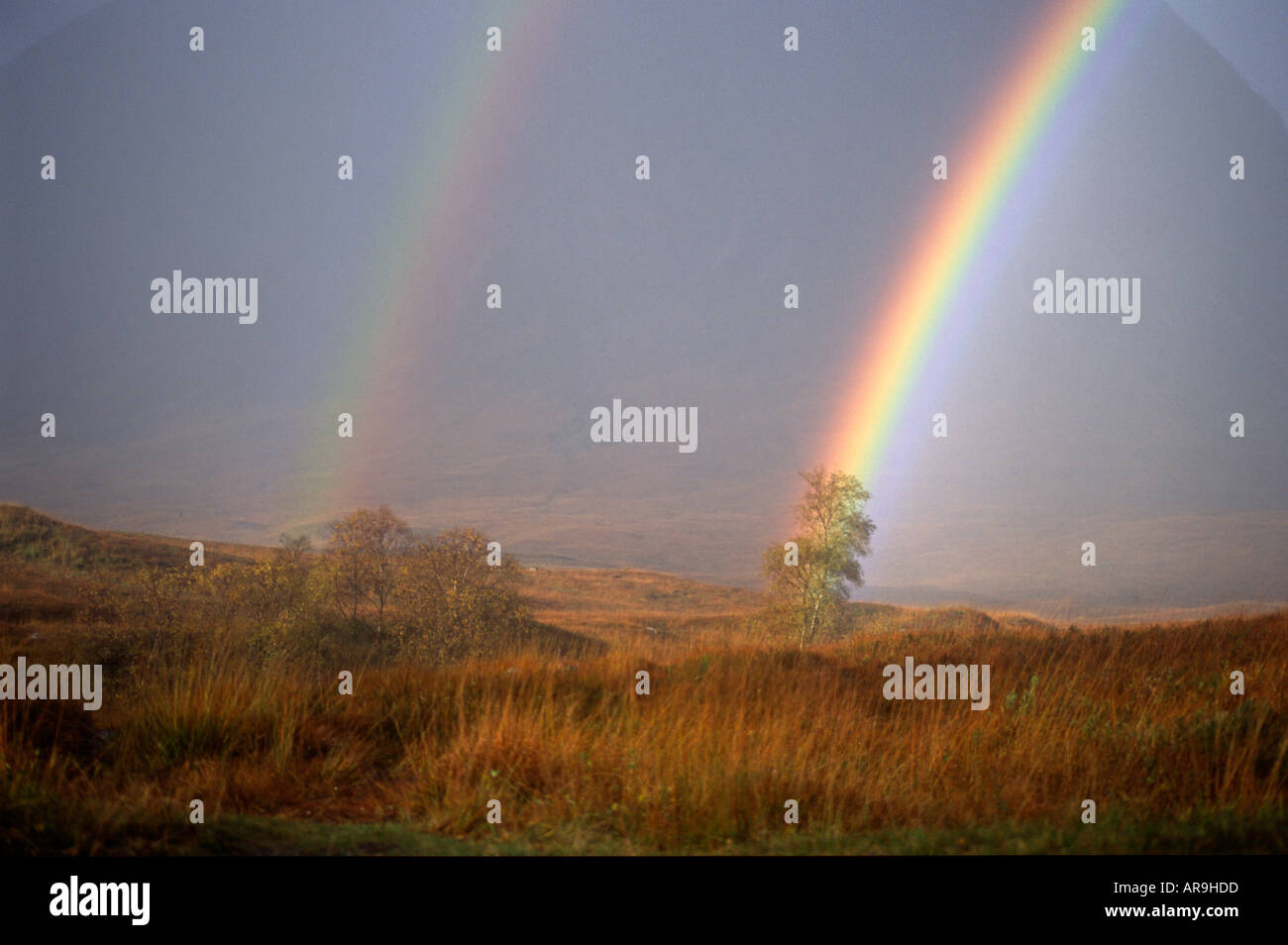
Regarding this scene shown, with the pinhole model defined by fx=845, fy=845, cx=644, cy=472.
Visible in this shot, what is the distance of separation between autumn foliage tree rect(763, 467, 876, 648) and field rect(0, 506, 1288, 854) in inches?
995

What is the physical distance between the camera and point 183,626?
1800 centimetres

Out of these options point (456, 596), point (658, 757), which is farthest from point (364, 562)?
point (658, 757)

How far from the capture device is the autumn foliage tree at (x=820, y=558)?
4041cm

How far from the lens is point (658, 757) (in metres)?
8.36

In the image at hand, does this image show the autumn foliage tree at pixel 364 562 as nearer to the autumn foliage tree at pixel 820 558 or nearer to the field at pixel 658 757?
the field at pixel 658 757

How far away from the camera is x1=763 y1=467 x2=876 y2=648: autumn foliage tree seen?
40.4 m

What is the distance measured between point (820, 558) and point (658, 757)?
33.5 metres

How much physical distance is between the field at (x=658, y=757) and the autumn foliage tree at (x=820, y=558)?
25.3m

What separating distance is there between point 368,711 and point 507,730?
2809 millimetres

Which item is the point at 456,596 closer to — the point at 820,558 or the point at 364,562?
the point at 364,562

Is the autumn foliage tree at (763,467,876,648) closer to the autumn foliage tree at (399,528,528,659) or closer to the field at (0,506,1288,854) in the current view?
the autumn foliage tree at (399,528,528,659)

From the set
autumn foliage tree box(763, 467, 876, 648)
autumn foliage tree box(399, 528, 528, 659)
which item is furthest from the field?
autumn foliage tree box(763, 467, 876, 648)
